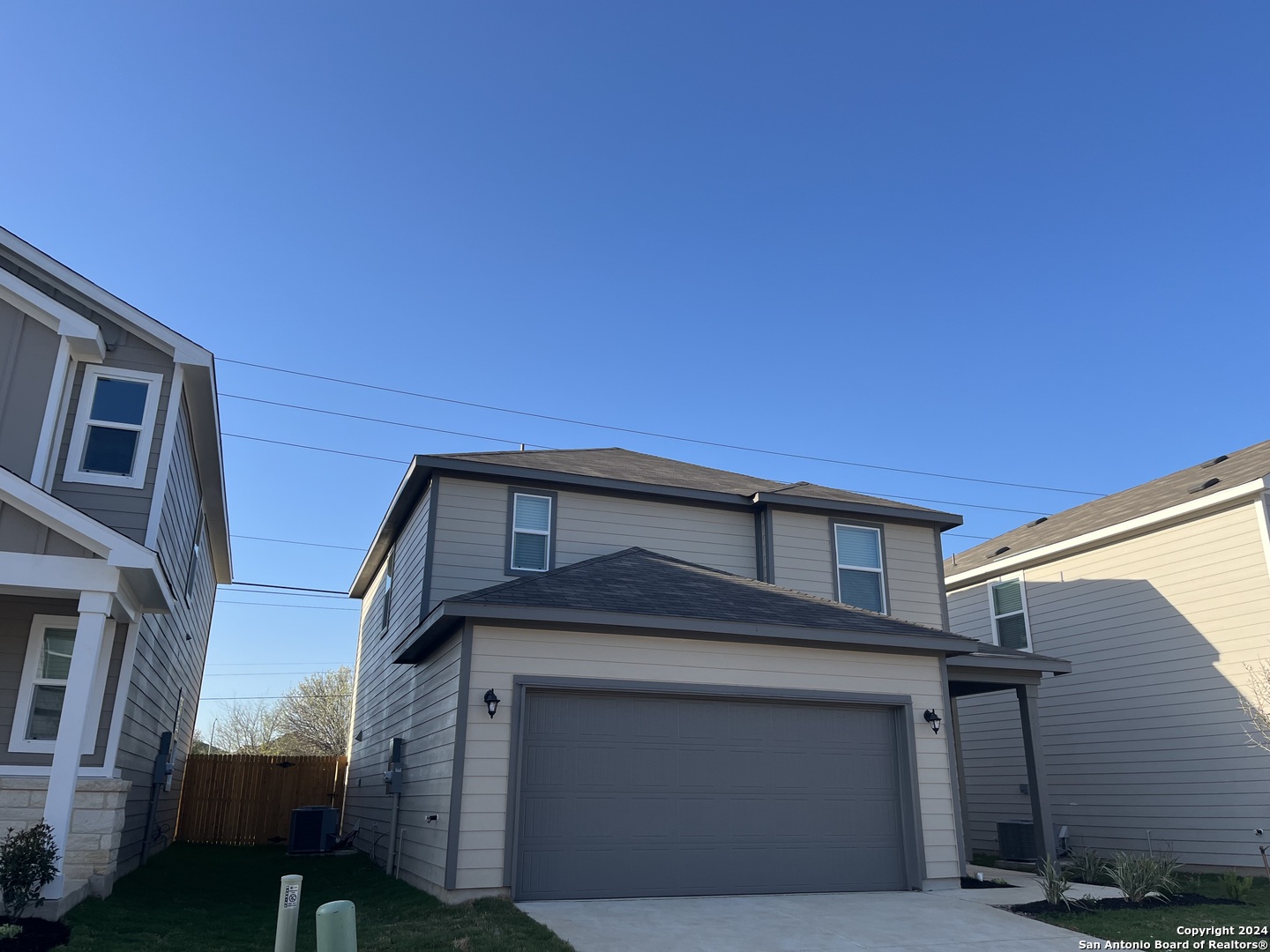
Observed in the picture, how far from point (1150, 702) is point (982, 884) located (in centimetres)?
581

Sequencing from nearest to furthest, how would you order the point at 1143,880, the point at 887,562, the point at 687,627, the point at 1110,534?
the point at 1143,880, the point at 687,627, the point at 887,562, the point at 1110,534

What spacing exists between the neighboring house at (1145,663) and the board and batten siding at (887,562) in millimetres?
3461

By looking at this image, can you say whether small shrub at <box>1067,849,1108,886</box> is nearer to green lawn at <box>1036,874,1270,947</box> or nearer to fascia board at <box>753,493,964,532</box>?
green lawn at <box>1036,874,1270,947</box>

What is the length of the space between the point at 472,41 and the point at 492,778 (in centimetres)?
1119

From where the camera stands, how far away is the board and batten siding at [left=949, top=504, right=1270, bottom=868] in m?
13.4

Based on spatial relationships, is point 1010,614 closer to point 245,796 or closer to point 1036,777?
point 1036,777

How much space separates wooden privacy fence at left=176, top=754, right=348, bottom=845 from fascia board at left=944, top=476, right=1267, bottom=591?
13.8 meters

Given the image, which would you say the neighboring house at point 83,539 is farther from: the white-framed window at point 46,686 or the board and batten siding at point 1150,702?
the board and batten siding at point 1150,702

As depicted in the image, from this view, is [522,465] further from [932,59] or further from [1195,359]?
[1195,359]

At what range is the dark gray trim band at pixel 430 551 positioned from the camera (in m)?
12.4

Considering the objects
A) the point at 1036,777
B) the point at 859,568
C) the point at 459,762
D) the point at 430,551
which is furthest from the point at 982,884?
the point at 430,551

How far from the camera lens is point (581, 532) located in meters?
13.5

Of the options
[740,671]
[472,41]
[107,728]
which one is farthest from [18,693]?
[472,41]

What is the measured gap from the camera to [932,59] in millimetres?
15398
